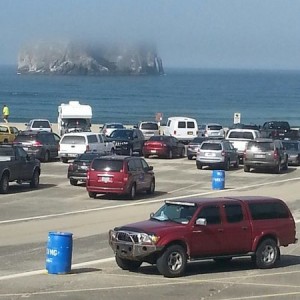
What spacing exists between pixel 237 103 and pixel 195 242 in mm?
140045

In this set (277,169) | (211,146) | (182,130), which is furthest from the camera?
(182,130)

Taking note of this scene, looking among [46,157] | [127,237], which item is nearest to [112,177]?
[127,237]

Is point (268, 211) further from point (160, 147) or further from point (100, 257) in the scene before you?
point (160, 147)

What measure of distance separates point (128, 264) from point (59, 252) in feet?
4.67

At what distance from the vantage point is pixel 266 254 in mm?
18297

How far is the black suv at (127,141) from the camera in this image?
48969 millimetres

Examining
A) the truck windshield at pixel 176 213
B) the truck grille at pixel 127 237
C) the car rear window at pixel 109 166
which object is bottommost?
the truck grille at pixel 127 237

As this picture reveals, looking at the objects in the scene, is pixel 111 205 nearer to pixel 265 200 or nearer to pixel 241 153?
pixel 265 200

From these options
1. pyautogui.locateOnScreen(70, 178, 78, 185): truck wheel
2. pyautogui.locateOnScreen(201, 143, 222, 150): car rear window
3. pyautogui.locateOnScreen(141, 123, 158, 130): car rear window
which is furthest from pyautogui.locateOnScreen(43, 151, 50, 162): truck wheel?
pyautogui.locateOnScreen(141, 123, 158, 130): car rear window

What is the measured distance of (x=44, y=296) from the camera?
14859mm

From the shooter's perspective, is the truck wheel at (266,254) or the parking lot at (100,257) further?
the truck wheel at (266,254)

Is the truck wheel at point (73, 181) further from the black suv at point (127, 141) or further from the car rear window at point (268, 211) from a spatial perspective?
the car rear window at point (268, 211)

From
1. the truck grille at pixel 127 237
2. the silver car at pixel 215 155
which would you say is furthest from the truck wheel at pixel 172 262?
the silver car at pixel 215 155

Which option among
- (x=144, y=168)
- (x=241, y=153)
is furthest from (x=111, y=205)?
(x=241, y=153)
